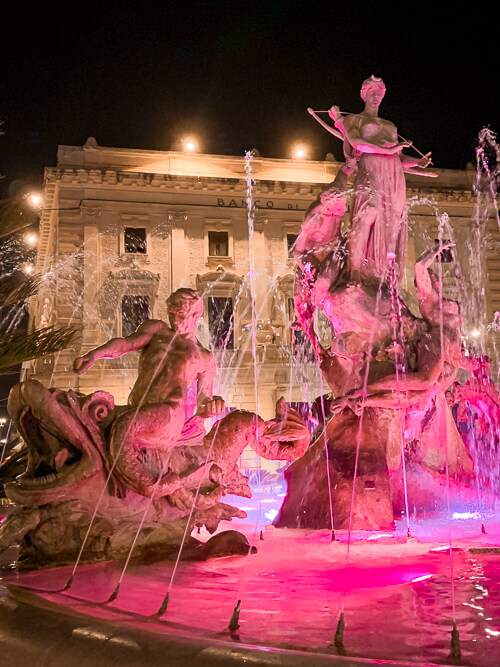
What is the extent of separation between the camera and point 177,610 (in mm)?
3045

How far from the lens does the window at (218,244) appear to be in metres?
30.4

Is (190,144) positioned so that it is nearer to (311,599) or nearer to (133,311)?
(133,311)

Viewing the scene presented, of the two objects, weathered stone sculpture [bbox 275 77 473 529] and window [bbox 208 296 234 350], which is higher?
window [bbox 208 296 234 350]

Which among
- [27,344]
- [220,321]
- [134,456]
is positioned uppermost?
[220,321]

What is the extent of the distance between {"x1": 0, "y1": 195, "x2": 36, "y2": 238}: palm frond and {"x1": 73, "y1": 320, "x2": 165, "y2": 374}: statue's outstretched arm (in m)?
1.44

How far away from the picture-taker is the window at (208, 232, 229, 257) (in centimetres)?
3038

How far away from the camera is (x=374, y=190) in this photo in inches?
303

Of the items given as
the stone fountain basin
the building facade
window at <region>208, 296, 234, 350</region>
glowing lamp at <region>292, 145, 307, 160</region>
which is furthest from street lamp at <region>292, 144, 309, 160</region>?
the stone fountain basin

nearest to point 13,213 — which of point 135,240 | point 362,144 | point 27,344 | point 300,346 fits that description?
point 27,344

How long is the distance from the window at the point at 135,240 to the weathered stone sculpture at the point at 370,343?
865 inches

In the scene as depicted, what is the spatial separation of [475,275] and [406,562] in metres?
28.9

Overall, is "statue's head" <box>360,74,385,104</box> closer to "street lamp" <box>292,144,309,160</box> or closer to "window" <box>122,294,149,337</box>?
"window" <box>122,294,149,337</box>

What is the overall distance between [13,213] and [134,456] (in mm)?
1843

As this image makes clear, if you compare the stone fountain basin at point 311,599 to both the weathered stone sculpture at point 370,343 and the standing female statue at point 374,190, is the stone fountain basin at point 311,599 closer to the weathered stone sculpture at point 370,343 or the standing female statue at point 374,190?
the weathered stone sculpture at point 370,343
